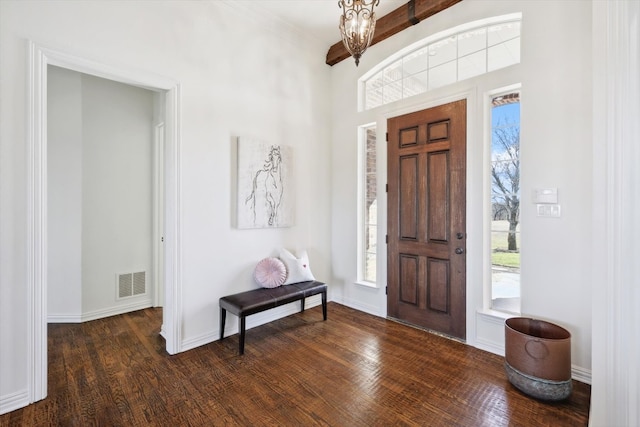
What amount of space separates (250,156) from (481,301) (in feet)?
8.56

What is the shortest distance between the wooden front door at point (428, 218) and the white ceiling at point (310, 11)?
1145 millimetres

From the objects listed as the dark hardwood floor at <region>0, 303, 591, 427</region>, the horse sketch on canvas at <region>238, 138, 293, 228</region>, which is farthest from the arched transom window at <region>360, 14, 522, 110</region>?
the dark hardwood floor at <region>0, 303, 591, 427</region>

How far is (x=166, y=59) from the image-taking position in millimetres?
2557

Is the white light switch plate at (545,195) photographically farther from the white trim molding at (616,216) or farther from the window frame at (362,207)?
the window frame at (362,207)

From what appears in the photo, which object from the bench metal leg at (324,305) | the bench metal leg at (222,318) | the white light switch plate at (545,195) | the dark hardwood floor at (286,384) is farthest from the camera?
the bench metal leg at (324,305)

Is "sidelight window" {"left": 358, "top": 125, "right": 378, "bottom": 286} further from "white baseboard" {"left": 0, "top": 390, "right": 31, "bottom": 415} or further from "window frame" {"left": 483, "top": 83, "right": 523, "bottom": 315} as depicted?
"white baseboard" {"left": 0, "top": 390, "right": 31, "bottom": 415}

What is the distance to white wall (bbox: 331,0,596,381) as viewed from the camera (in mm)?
2154

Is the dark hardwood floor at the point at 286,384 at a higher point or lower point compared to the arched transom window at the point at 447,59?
lower

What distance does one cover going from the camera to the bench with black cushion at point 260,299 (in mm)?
2610

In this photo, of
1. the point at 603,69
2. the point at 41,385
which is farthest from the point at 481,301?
the point at 41,385

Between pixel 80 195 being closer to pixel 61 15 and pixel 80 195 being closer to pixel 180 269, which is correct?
pixel 180 269

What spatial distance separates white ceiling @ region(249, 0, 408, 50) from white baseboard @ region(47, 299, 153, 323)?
360 centimetres

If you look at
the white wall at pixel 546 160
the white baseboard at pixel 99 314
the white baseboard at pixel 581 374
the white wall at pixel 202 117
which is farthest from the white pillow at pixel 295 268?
the white baseboard at pixel 581 374

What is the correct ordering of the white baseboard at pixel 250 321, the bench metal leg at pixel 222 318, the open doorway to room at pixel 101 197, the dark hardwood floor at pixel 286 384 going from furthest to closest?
1. the open doorway to room at pixel 101 197
2. the bench metal leg at pixel 222 318
3. the white baseboard at pixel 250 321
4. the dark hardwood floor at pixel 286 384
